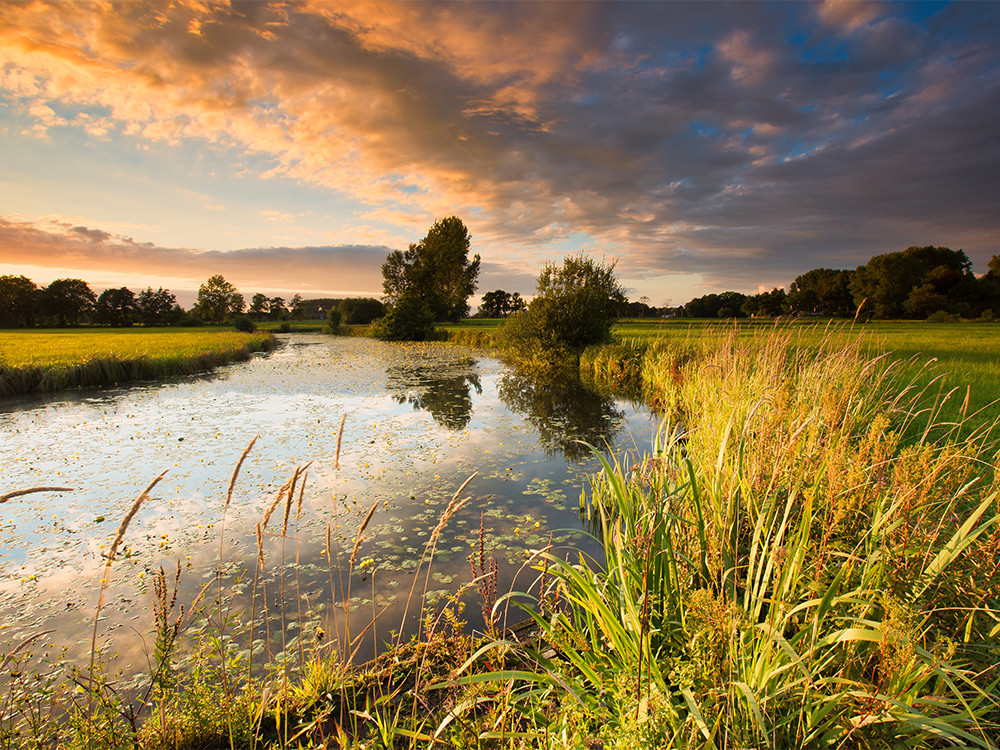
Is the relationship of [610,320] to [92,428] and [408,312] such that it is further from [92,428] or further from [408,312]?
[408,312]

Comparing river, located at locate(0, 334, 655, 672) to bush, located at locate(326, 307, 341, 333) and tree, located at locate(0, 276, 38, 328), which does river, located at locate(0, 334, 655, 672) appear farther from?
tree, located at locate(0, 276, 38, 328)

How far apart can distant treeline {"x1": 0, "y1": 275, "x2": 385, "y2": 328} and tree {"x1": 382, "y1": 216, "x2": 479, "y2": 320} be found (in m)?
11.8

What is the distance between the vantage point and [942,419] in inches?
283

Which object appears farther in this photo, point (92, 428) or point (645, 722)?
point (92, 428)

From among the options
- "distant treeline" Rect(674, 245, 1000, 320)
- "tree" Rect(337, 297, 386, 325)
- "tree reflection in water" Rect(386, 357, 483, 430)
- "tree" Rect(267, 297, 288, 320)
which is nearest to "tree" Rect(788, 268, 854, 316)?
"distant treeline" Rect(674, 245, 1000, 320)

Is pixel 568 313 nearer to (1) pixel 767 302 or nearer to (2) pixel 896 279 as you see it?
(2) pixel 896 279

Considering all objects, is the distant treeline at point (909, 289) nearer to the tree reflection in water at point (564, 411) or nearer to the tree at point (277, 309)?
the tree reflection in water at point (564, 411)

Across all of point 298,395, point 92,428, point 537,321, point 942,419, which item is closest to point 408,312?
point 537,321

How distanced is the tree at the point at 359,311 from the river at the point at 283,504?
165ft

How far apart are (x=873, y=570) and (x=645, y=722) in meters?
1.61

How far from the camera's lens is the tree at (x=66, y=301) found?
57.4 m

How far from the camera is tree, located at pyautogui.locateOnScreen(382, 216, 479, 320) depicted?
54938 millimetres

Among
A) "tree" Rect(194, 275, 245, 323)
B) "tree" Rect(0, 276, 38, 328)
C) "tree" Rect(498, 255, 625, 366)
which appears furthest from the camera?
"tree" Rect(194, 275, 245, 323)

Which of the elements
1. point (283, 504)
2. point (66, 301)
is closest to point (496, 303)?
point (66, 301)
